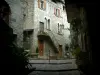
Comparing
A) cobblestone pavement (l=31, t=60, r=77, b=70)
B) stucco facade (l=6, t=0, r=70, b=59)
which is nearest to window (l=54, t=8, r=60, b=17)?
stucco facade (l=6, t=0, r=70, b=59)

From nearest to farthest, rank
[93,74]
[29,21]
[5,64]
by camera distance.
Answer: [5,64] → [93,74] → [29,21]

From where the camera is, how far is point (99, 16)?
7.20m

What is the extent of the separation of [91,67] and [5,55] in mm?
3278

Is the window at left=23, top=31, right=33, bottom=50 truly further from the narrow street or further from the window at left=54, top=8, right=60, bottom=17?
the narrow street

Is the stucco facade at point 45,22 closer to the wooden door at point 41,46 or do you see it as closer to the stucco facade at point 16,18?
the wooden door at point 41,46

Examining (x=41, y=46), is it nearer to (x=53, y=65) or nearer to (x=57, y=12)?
(x=57, y=12)

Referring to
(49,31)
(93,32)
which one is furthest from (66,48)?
(93,32)

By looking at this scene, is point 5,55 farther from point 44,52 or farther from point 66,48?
point 66,48

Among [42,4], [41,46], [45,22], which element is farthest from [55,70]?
[42,4]

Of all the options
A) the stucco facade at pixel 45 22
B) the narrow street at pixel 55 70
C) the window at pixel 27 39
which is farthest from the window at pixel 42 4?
the narrow street at pixel 55 70

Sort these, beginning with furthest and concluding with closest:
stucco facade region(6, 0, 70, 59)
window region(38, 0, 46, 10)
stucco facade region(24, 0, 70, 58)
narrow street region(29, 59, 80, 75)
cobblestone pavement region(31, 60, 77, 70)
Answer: window region(38, 0, 46, 10) → stucco facade region(24, 0, 70, 58) → stucco facade region(6, 0, 70, 59) → cobblestone pavement region(31, 60, 77, 70) → narrow street region(29, 59, 80, 75)

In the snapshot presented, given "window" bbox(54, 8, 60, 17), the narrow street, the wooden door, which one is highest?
"window" bbox(54, 8, 60, 17)

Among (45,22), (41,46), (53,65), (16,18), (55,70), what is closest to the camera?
(55,70)

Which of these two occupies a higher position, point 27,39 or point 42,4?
point 42,4
